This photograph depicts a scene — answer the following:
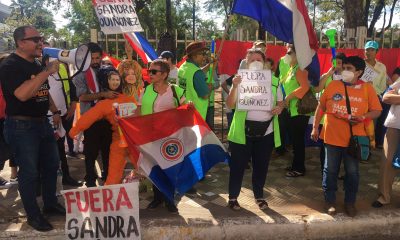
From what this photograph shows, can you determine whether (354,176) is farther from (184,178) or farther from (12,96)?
(12,96)

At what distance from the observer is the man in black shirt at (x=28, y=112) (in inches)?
135

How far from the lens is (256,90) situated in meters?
4.12

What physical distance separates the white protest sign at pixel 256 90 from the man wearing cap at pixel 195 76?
0.70 metres

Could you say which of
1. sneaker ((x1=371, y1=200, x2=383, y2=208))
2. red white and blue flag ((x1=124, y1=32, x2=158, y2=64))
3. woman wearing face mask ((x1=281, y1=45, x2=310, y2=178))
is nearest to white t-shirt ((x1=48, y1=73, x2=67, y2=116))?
red white and blue flag ((x1=124, y1=32, x2=158, y2=64))

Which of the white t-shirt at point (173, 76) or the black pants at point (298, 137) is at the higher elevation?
the white t-shirt at point (173, 76)

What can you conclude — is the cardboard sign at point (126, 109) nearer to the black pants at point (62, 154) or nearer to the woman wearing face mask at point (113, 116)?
the woman wearing face mask at point (113, 116)

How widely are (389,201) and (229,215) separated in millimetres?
2019

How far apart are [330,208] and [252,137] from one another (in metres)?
1.24

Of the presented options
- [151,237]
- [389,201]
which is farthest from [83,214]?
[389,201]

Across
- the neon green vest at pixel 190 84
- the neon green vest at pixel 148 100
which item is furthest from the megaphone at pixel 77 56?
Answer: the neon green vest at pixel 190 84

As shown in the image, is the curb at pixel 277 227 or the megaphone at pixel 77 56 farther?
the curb at pixel 277 227

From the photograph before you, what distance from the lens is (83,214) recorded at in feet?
12.0

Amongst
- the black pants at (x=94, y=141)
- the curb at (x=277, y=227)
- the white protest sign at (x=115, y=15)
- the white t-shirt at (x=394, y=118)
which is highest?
the white protest sign at (x=115, y=15)

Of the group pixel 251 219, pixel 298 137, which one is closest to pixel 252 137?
pixel 251 219
